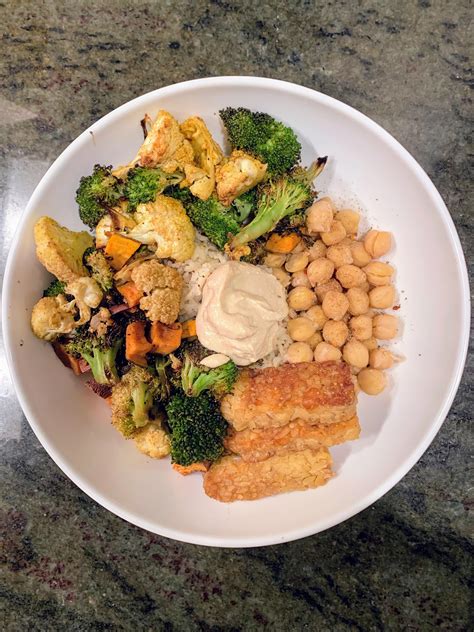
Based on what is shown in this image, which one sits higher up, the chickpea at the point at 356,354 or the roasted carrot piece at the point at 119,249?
the roasted carrot piece at the point at 119,249

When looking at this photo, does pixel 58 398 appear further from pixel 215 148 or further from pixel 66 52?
pixel 66 52

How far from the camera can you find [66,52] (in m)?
2.35

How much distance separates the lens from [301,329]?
7.59 ft

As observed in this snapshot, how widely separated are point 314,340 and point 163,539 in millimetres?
1206

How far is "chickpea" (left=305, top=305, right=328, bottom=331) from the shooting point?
235 cm

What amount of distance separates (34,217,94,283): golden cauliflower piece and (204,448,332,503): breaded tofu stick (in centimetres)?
104

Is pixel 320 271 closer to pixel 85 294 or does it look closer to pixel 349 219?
pixel 349 219

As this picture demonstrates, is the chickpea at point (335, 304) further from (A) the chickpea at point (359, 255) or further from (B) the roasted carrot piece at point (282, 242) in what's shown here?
(B) the roasted carrot piece at point (282, 242)

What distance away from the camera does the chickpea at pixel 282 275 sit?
2.36m

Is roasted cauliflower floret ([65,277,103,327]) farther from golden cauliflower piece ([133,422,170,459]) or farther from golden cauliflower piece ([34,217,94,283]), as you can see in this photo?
golden cauliflower piece ([133,422,170,459])

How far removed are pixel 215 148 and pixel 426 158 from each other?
987 mm

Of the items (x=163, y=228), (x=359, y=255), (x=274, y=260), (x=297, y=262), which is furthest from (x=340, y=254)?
(x=163, y=228)

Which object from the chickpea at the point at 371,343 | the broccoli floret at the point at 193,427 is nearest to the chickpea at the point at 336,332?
the chickpea at the point at 371,343

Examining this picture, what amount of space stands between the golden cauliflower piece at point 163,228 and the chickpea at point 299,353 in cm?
66
